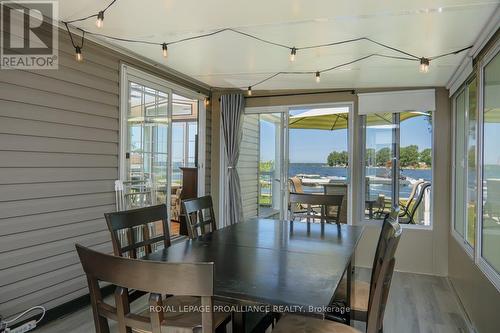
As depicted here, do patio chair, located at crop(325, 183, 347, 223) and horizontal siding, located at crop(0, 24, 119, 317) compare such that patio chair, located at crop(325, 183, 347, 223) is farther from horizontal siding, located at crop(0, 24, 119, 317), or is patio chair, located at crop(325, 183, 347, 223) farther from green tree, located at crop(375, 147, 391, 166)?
horizontal siding, located at crop(0, 24, 119, 317)

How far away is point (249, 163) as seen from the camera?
17.1 ft

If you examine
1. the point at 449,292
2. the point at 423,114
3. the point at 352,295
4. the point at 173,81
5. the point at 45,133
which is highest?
the point at 173,81

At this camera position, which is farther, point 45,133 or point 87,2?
point 45,133

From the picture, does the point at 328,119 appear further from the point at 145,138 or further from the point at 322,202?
the point at 145,138

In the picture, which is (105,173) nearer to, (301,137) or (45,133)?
(45,133)

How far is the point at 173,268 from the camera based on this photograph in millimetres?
979

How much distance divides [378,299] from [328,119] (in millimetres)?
3705

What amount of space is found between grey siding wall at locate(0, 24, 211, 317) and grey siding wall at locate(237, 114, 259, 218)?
2.21 meters

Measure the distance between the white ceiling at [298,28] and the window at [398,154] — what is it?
59cm

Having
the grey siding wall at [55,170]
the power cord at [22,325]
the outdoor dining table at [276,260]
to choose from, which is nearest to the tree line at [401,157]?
the outdoor dining table at [276,260]

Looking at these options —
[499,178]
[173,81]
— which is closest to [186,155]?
[173,81]

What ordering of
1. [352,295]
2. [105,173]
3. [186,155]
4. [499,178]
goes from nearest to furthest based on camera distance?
[352,295]
[499,178]
[105,173]
[186,155]

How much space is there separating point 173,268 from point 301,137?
420 centimetres

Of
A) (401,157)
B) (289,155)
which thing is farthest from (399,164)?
(289,155)
